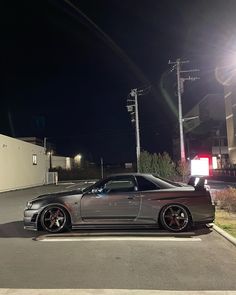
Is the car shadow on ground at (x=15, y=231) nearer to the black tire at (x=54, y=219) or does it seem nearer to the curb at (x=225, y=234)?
the black tire at (x=54, y=219)

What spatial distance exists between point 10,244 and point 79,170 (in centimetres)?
5599

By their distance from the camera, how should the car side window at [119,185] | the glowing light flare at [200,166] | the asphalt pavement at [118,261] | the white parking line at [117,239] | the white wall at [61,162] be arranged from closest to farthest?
the asphalt pavement at [118,261], the white parking line at [117,239], the car side window at [119,185], the glowing light flare at [200,166], the white wall at [61,162]

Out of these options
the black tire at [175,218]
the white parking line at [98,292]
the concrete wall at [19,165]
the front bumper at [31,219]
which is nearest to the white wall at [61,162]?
the concrete wall at [19,165]

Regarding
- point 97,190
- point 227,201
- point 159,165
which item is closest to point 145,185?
point 97,190

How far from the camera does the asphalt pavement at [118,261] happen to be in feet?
21.3

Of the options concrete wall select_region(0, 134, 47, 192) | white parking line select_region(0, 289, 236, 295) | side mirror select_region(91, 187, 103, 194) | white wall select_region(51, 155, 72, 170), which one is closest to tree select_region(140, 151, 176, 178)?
concrete wall select_region(0, 134, 47, 192)

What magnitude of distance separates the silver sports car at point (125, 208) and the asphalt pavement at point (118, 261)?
0.88 feet

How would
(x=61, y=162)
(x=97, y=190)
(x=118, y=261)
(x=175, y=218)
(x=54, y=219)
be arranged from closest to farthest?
(x=118, y=261) < (x=175, y=218) < (x=54, y=219) < (x=97, y=190) < (x=61, y=162)

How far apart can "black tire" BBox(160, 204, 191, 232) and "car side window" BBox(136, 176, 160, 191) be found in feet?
2.08

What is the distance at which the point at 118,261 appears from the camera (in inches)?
310

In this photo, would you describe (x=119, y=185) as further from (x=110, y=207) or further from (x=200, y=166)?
(x=200, y=166)

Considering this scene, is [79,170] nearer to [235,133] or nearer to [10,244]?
[235,133]

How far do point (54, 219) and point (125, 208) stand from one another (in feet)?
5.52

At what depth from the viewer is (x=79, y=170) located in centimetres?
6562
